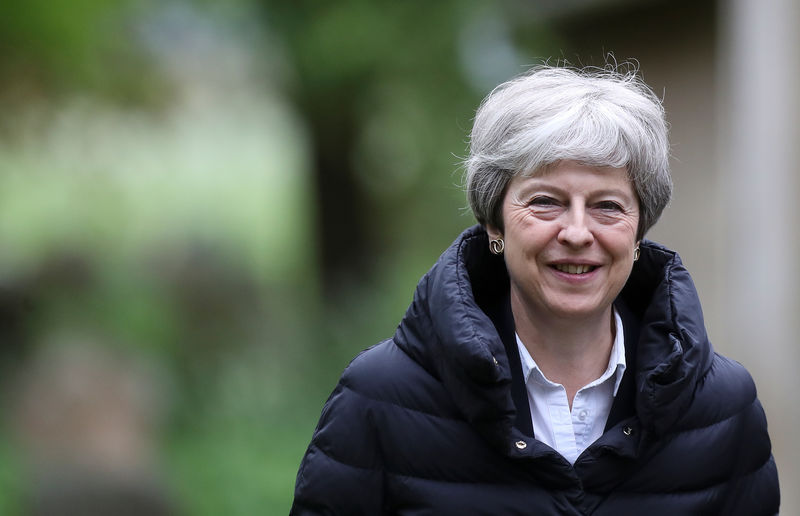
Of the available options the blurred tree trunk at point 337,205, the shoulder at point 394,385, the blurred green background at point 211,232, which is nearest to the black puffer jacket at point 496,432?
the shoulder at point 394,385

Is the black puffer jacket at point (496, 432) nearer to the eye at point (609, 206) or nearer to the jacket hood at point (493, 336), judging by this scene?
the jacket hood at point (493, 336)

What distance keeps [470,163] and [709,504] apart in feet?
3.24

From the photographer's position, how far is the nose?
2.40 m

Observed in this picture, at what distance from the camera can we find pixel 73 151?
9.16 metres

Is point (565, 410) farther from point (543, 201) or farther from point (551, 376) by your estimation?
point (543, 201)

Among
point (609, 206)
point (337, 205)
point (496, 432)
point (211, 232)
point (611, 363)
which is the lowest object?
point (496, 432)

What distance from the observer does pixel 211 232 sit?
500 inches

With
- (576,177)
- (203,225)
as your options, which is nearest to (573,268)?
(576,177)

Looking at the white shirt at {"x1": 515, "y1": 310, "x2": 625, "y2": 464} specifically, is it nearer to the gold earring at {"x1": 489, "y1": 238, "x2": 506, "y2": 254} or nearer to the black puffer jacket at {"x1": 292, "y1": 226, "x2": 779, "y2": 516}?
the black puffer jacket at {"x1": 292, "y1": 226, "x2": 779, "y2": 516}

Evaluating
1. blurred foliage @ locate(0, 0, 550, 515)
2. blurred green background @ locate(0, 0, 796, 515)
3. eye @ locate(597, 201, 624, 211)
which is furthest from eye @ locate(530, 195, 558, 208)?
blurred foliage @ locate(0, 0, 550, 515)

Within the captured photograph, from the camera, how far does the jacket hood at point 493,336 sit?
2.34 meters

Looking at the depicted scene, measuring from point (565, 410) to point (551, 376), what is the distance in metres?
0.10

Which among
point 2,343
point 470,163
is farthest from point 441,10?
point 470,163

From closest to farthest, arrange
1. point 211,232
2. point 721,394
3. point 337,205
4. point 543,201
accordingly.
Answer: point 543,201 → point 721,394 → point 337,205 → point 211,232
